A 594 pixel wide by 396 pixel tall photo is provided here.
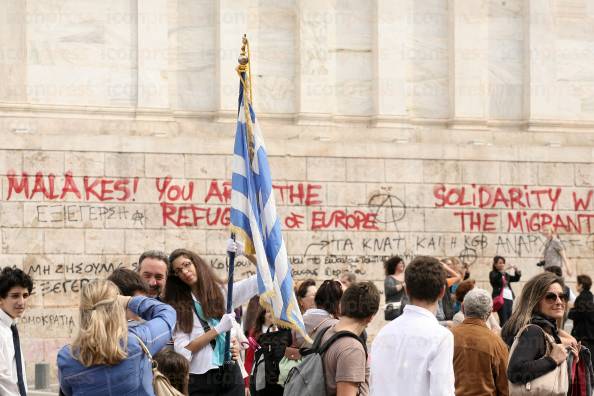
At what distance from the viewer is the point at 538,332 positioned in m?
8.79

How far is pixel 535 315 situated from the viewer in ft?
29.4

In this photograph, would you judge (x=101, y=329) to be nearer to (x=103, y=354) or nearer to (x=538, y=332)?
(x=103, y=354)

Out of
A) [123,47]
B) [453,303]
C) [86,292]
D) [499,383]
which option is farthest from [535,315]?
[123,47]

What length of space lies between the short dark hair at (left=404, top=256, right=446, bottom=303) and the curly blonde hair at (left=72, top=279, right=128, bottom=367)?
5.17 feet

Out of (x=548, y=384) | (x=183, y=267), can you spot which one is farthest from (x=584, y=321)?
(x=183, y=267)

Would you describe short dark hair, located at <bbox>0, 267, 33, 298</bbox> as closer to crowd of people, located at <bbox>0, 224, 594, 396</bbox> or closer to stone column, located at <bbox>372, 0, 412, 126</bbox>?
crowd of people, located at <bbox>0, 224, 594, 396</bbox>

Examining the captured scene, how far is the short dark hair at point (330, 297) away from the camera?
10.0 m

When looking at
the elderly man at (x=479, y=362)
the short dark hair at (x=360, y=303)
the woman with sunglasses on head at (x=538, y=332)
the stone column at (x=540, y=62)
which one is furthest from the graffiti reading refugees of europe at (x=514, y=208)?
the short dark hair at (x=360, y=303)

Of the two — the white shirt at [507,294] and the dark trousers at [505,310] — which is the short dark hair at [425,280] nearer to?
the dark trousers at [505,310]

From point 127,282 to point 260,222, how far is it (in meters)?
2.43

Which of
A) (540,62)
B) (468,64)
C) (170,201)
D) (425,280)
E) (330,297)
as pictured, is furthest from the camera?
(540,62)

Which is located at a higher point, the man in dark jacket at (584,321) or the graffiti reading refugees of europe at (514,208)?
the graffiti reading refugees of europe at (514,208)

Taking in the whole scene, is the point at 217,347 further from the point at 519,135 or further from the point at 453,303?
the point at 519,135

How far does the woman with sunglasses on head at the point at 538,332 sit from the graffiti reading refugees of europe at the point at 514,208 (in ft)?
47.7
